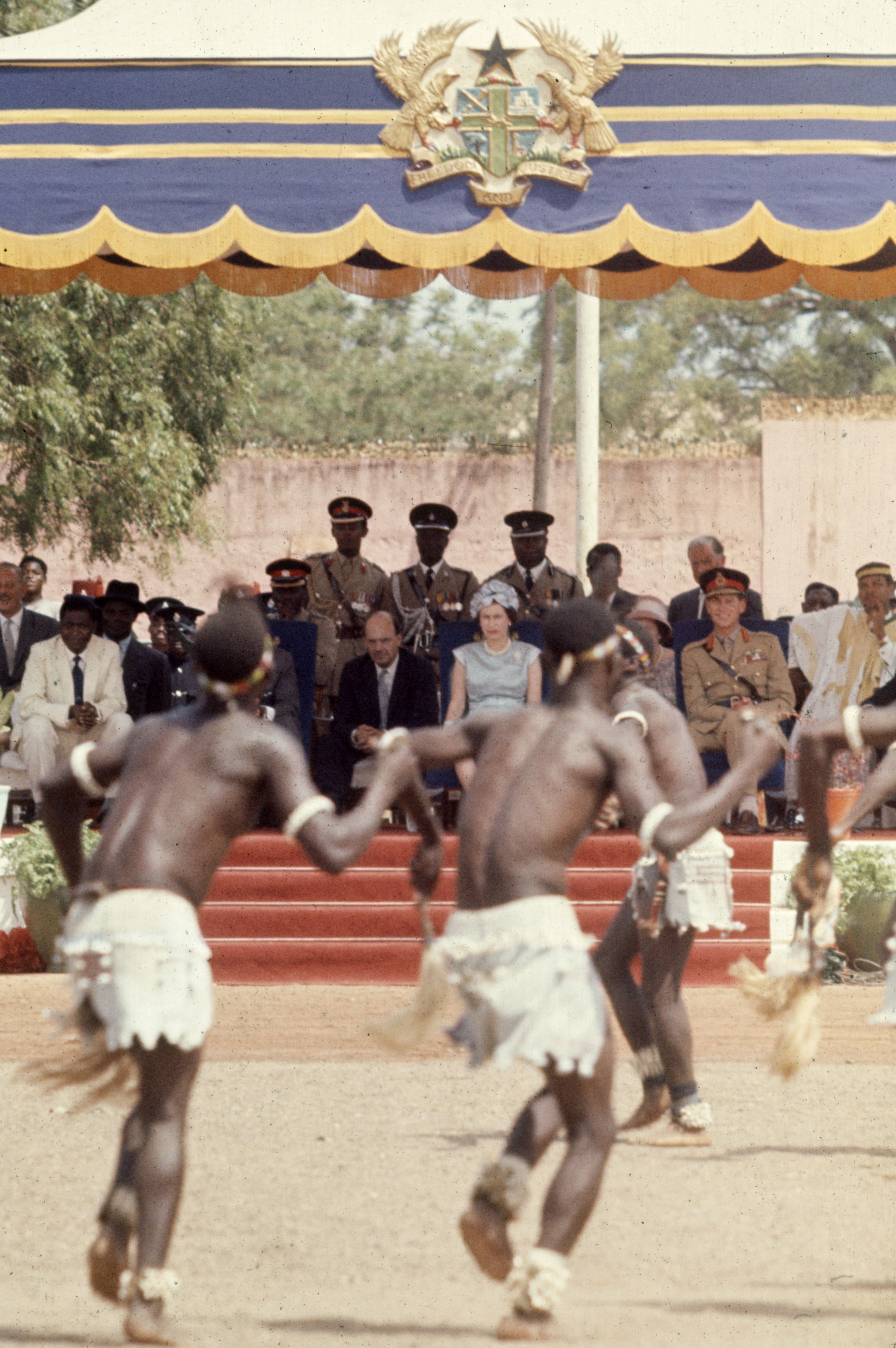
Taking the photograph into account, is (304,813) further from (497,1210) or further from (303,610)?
(303,610)

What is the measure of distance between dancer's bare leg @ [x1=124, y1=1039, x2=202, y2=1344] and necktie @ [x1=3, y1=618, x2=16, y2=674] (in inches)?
313

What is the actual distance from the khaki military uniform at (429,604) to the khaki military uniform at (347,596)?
0.47 feet

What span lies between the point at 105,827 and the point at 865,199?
634 cm

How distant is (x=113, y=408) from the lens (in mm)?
20266

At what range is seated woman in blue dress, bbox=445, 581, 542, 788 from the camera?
11.0 metres

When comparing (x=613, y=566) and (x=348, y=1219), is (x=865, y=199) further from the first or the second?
(x=348, y=1219)

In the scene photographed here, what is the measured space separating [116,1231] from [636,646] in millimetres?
3024

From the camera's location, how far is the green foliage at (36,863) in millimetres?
10883

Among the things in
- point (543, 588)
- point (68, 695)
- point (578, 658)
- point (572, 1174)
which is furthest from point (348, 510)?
point (572, 1174)

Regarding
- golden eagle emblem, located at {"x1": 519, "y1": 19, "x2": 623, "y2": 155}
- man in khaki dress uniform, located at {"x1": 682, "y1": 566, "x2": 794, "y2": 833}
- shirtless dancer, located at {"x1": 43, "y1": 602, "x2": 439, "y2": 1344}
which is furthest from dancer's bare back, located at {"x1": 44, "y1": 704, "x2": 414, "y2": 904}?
man in khaki dress uniform, located at {"x1": 682, "y1": 566, "x2": 794, "y2": 833}

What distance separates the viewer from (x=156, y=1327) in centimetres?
445

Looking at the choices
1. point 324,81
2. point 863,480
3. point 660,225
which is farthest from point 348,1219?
point 863,480

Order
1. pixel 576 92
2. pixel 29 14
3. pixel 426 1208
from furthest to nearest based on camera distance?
pixel 29 14 < pixel 576 92 < pixel 426 1208

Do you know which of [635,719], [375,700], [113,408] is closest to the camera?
[635,719]
